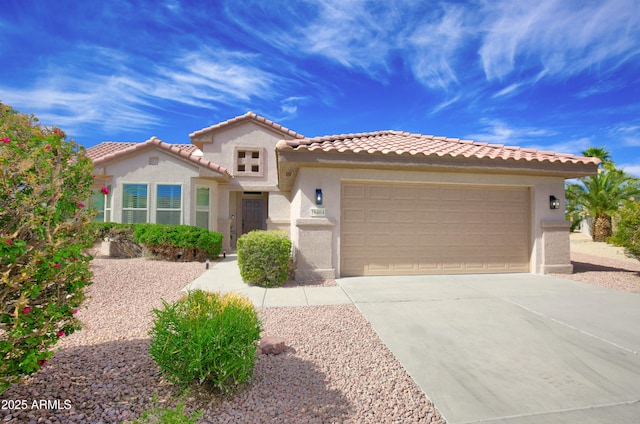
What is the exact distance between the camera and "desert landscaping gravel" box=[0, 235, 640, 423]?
261 centimetres

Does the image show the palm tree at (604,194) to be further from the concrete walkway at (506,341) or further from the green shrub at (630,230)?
the concrete walkway at (506,341)

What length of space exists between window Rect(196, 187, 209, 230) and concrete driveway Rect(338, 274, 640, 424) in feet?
27.9

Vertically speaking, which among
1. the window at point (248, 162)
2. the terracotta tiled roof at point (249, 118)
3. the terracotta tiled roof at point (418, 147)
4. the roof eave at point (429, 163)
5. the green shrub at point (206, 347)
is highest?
the terracotta tiled roof at point (249, 118)

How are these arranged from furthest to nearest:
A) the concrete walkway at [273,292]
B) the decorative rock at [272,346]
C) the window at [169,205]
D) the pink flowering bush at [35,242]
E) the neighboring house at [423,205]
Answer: the window at [169,205], the neighboring house at [423,205], the concrete walkway at [273,292], the decorative rock at [272,346], the pink flowering bush at [35,242]

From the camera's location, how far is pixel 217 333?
2.68m

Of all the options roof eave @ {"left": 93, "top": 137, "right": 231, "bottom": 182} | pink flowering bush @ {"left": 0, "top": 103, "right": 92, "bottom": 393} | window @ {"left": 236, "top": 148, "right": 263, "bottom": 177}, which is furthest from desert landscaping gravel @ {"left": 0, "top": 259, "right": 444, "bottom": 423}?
window @ {"left": 236, "top": 148, "right": 263, "bottom": 177}

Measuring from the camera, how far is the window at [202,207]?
43.7 ft

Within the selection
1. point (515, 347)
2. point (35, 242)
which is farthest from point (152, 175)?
point (515, 347)

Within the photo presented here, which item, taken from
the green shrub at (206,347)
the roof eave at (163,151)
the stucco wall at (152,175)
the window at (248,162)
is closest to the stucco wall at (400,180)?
the green shrub at (206,347)

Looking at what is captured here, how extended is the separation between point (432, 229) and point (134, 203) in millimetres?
11022

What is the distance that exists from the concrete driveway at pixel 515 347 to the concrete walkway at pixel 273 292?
462 mm

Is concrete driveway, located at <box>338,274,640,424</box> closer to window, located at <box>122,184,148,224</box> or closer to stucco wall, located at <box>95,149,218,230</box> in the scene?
stucco wall, located at <box>95,149,218,230</box>

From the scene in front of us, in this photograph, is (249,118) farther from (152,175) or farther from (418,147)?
(418,147)

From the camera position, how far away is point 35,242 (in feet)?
7.77
